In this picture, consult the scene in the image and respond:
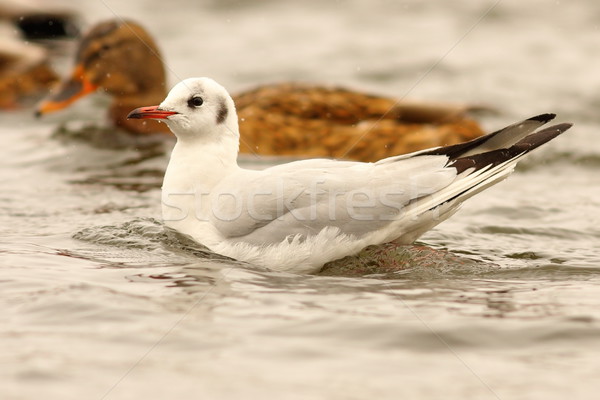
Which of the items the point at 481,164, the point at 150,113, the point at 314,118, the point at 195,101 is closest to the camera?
the point at 481,164

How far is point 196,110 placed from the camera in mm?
6562

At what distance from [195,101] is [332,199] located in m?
1.21

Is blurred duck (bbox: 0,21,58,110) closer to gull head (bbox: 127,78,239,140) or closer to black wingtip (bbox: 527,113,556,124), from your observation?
gull head (bbox: 127,78,239,140)

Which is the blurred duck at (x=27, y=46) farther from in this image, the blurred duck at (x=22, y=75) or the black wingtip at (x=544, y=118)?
the black wingtip at (x=544, y=118)

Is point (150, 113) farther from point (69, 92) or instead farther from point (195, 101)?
point (69, 92)

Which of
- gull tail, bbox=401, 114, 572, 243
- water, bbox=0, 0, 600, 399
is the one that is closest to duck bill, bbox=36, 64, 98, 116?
water, bbox=0, 0, 600, 399

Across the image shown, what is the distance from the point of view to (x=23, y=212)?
7758 millimetres

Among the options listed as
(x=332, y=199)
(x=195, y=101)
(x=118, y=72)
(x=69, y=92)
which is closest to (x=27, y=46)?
(x=118, y=72)

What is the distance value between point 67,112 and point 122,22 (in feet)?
4.61

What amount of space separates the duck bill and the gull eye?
398 centimetres

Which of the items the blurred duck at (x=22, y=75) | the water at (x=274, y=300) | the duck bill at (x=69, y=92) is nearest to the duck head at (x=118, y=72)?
the duck bill at (x=69, y=92)

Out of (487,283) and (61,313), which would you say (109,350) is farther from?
(487,283)

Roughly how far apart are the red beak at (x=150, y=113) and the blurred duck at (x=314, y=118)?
10.0ft

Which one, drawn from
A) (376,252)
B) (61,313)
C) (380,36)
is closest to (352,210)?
(376,252)
